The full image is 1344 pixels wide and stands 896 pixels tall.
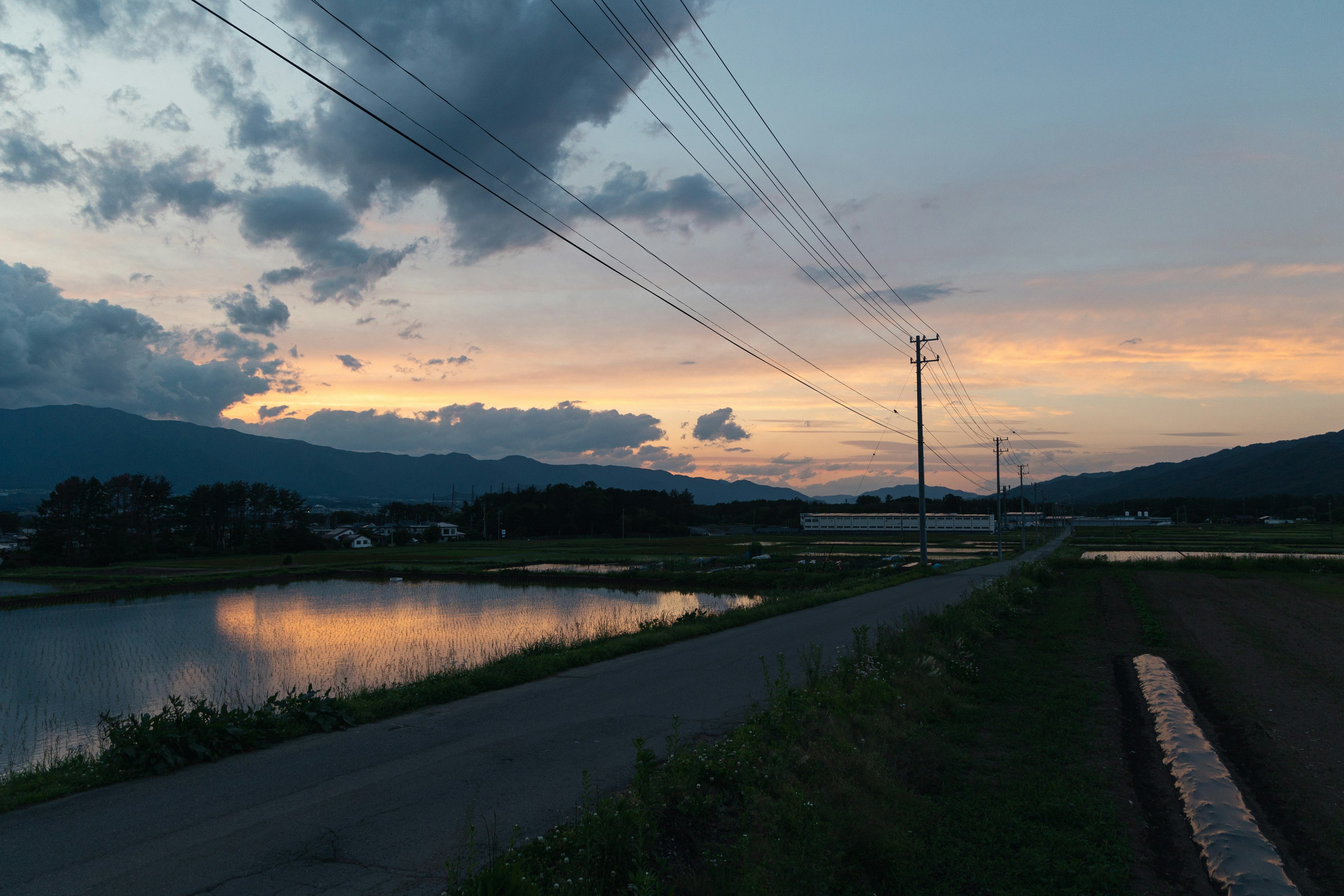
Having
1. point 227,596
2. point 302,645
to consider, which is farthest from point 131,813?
point 227,596

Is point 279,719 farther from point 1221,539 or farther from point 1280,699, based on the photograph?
point 1221,539

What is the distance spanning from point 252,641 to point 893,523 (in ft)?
435

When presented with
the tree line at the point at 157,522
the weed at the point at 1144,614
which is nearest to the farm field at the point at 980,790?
the weed at the point at 1144,614

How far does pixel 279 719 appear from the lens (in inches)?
366

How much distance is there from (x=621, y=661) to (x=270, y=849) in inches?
368

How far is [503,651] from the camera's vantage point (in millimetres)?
18219

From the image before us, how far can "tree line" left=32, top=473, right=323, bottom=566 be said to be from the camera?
74.4m

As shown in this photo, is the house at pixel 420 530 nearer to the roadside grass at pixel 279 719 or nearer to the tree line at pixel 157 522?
the tree line at pixel 157 522

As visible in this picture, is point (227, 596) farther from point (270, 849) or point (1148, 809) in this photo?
point (1148, 809)

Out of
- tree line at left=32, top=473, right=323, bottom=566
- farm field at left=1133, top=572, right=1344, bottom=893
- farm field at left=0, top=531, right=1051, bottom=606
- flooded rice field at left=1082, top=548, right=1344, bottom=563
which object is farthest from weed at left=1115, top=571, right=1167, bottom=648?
tree line at left=32, top=473, right=323, bottom=566

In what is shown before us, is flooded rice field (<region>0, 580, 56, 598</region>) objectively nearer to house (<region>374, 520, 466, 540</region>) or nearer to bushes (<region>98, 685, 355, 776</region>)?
bushes (<region>98, 685, 355, 776</region>)

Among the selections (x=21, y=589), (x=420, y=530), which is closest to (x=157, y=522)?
(x=420, y=530)

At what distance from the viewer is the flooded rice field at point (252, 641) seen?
14.7 m

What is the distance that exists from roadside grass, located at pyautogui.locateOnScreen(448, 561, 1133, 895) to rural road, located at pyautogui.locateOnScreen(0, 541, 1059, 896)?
66 cm
